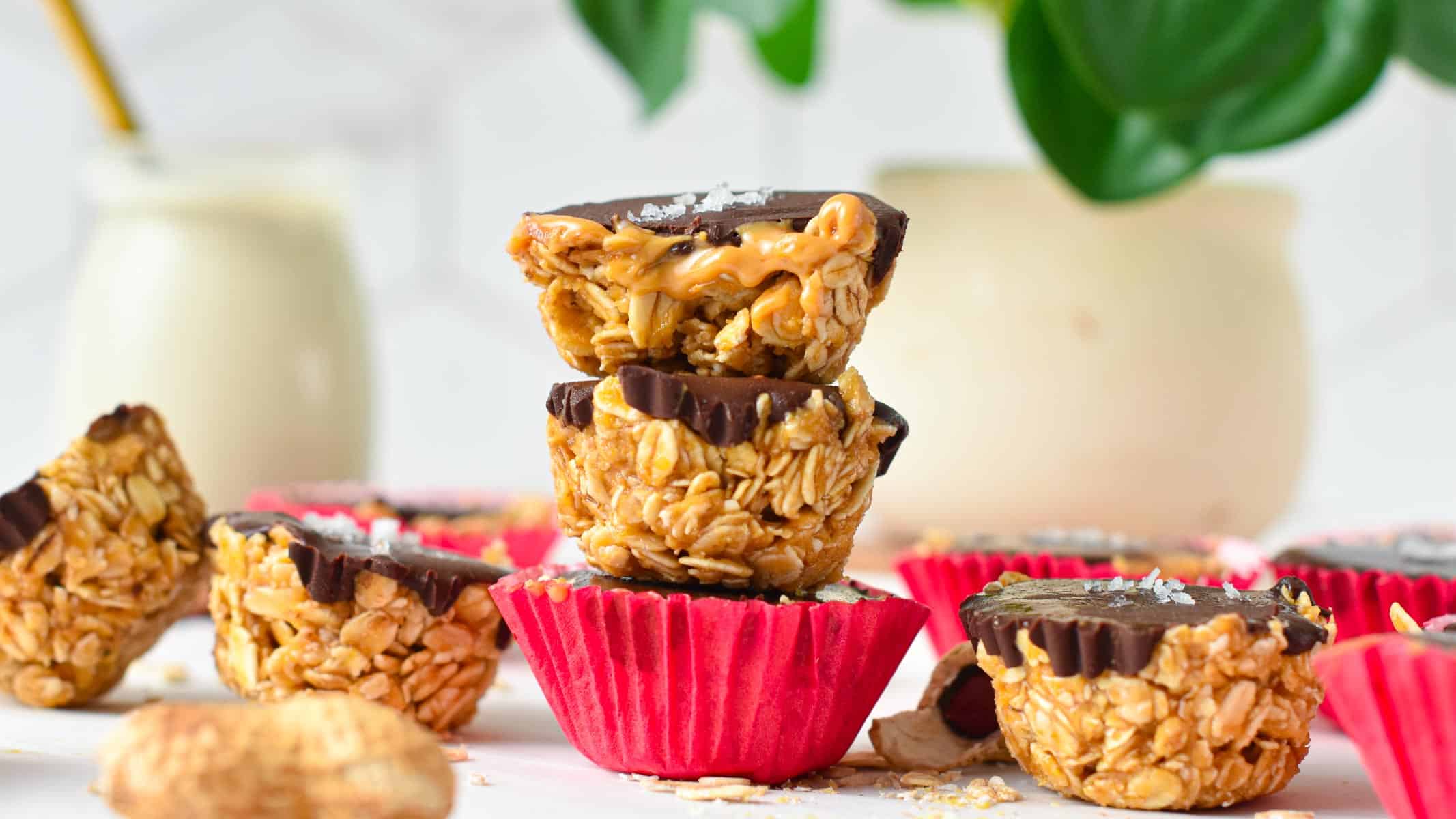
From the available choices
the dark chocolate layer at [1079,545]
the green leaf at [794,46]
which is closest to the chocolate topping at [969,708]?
the dark chocolate layer at [1079,545]

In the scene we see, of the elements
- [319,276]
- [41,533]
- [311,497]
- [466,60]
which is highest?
[466,60]

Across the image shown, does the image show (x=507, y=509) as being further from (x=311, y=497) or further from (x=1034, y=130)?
(x=1034, y=130)

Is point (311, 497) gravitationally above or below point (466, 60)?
below

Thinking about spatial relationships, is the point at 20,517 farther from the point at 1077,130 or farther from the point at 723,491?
the point at 1077,130

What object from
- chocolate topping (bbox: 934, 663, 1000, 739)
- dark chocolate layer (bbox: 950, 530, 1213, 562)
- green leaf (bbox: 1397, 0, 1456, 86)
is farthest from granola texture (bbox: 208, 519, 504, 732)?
green leaf (bbox: 1397, 0, 1456, 86)

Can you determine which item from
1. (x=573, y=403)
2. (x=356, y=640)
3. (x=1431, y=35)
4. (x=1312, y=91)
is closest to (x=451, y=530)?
(x=356, y=640)

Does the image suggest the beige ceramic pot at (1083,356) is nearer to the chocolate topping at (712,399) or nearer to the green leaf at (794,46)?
the green leaf at (794,46)

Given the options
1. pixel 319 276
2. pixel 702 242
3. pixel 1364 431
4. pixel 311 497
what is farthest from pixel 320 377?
pixel 1364 431
